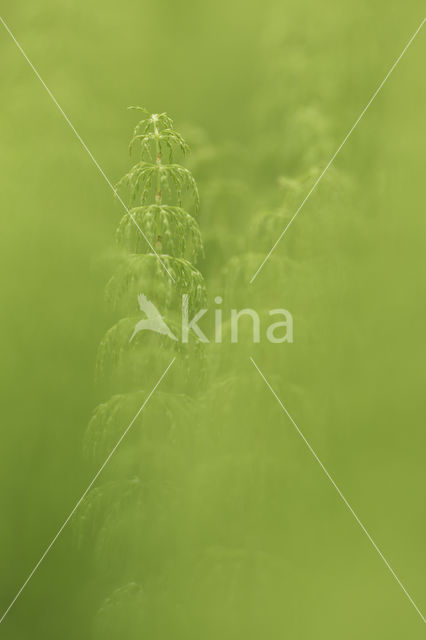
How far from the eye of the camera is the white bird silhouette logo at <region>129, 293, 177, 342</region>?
176 centimetres

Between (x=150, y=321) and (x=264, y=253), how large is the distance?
39 cm

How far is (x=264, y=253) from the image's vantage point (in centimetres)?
181

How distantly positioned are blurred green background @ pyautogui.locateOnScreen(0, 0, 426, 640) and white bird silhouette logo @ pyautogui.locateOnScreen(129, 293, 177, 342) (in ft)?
0.50

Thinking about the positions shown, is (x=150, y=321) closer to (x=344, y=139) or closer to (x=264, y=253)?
(x=264, y=253)

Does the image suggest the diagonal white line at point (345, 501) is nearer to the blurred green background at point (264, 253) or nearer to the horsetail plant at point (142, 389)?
the blurred green background at point (264, 253)

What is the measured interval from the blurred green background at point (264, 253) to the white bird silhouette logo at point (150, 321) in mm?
151

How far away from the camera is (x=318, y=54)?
176 cm

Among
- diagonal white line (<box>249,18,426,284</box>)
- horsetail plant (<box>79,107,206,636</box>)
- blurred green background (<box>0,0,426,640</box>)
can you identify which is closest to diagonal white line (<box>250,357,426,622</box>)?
blurred green background (<box>0,0,426,640</box>)

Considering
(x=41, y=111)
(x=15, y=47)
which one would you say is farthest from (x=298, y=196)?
(x=15, y=47)

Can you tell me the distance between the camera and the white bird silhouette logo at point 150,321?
1757mm

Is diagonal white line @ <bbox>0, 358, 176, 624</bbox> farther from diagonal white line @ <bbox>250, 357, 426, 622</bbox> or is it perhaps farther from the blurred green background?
diagonal white line @ <bbox>250, 357, 426, 622</bbox>

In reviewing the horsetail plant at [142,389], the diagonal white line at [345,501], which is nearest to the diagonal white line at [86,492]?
the horsetail plant at [142,389]

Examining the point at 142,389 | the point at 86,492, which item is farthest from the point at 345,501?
the point at 86,492

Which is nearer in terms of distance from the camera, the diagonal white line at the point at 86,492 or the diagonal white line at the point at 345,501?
the diagonal white line at the point at 345,501
